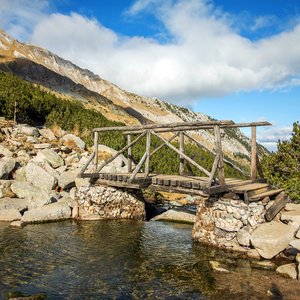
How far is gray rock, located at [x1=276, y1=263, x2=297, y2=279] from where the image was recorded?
6402mm

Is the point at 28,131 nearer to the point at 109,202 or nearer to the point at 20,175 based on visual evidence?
the point at 20,175

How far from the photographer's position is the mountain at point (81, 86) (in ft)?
259

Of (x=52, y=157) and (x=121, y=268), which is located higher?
(x=52, y=157)

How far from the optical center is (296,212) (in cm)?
848

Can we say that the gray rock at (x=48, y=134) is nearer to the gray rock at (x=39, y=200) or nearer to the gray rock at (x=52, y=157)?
the gray rock at (x=52, y=157)

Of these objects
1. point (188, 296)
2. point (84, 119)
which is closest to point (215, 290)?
point (188, 296)

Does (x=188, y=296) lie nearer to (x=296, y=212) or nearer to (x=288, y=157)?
(x=296, y=212)

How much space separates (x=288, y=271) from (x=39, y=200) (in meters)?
11.7

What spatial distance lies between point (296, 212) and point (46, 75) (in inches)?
3818

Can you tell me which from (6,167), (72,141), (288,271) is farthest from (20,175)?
(288,271)

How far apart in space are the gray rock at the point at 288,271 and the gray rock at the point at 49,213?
10.1 meters

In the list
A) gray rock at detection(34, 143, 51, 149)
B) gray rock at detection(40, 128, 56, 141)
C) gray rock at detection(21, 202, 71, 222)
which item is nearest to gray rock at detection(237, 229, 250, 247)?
gray rock at detection(21, 202, 71, 222)

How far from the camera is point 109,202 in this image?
13.4 meters

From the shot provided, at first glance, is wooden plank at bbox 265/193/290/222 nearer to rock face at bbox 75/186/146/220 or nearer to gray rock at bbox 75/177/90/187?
rock face at bbox 75/186/146/220
